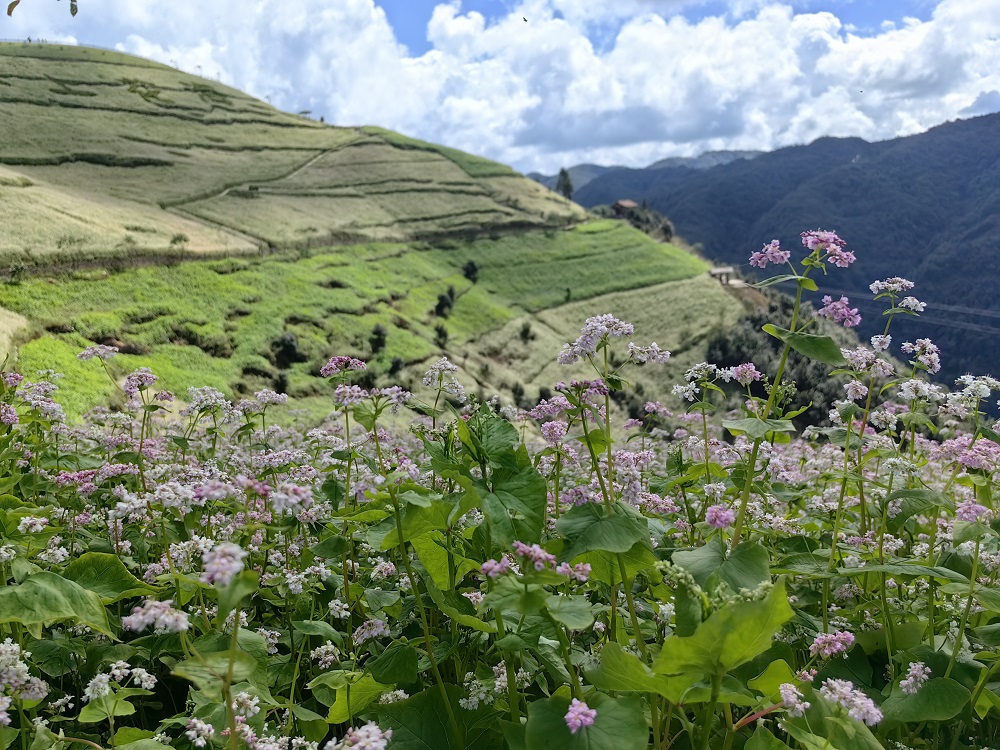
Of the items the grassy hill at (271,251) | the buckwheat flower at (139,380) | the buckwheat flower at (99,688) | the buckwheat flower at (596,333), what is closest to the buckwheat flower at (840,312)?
the buckwheat flower at (596,333)

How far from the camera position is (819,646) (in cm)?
285

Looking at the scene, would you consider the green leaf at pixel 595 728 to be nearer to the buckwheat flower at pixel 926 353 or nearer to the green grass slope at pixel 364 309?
the buckwheat flower at pixel 926 353

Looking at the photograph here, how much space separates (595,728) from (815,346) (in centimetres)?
207

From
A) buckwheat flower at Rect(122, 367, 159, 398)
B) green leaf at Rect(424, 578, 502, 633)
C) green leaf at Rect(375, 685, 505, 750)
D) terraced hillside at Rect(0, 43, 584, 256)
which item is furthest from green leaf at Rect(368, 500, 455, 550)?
terraced hillside at Rect(0, 43, 584, 256)

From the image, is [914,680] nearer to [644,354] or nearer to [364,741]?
[644,354]

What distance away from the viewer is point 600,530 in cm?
279

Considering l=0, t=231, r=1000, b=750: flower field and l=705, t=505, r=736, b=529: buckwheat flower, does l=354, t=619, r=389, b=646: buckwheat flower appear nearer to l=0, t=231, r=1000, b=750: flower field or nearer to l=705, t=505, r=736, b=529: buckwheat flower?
l=0, t=231, r=1000, b=750: flower field

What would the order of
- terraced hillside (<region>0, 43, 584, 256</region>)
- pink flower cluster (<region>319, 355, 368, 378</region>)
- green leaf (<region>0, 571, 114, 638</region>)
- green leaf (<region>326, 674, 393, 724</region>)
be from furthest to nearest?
1. terraced hillside (<region>0, 43, 584, 256</region>)
2. pink flower cluster (<region>319, 355, 368, 378</region>)
3. green leaf (<region>326, 674, 393, 724</region>)
4. green leaf (<region>0, 571, 114, 638</region>)

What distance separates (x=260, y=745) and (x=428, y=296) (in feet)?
229

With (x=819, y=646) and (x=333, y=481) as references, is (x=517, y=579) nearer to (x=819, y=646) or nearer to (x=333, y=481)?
(x=819, y=646)

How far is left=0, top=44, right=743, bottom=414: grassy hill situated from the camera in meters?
42.4

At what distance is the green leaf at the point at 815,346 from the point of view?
305 cm

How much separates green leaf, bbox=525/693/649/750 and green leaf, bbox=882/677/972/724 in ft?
4.92

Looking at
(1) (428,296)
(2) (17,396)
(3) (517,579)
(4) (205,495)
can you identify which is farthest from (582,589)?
(1) (428,296)
